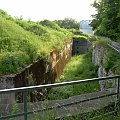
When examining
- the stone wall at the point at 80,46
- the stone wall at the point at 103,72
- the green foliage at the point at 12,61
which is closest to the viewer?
the stone wall at the point at 103,72

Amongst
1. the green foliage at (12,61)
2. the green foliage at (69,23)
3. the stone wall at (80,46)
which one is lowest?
the stone wall at (80,46)

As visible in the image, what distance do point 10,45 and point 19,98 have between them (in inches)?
124

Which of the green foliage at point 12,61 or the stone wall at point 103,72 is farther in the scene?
the green foliage at point 12,61

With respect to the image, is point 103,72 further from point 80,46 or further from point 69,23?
point 69,23

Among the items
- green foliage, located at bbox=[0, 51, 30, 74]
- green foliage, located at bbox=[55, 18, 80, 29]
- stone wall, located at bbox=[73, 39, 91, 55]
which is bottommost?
stone wall, located at bbox=[73, 39, 91, 55]

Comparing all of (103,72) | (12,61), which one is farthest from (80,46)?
(12,61)

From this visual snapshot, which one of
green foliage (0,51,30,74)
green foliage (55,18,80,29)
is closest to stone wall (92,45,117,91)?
green foliage (0,51,30,74)

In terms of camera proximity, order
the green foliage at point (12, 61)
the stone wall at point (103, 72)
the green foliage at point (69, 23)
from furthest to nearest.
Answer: the green foliage at point (69, 23)
the green foliage at point (12, 61)
the stone wall at point (103, 72)

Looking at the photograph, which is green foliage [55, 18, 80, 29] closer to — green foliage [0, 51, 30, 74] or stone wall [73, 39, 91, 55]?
stone wall [73, 39, 91, 55]

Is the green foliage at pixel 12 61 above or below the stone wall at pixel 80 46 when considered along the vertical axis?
above

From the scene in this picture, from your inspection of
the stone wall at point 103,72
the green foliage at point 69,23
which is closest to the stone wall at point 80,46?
the stone wall at point 103,72

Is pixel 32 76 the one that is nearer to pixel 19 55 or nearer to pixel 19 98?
pixel 19 55

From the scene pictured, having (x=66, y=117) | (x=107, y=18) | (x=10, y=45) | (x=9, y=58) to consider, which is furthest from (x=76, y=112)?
(x=107, y=18)

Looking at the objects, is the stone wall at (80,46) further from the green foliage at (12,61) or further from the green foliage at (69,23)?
the green foliage at (69,23)
